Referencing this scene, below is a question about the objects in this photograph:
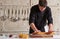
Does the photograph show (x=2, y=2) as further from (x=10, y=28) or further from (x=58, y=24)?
(x=58, y=24)

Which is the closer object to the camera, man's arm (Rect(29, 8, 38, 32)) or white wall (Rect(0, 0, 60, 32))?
man's arm (Rect(29, 8, 38, 32))

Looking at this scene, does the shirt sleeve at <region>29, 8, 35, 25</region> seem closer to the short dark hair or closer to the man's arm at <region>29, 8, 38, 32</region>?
the man's arm at <region>29, 8, 38, 32</region>

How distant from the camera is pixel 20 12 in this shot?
6.89ft

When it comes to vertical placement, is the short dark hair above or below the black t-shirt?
above

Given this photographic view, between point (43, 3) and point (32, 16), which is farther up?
point (43, 3)

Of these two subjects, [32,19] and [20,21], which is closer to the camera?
[32,19]

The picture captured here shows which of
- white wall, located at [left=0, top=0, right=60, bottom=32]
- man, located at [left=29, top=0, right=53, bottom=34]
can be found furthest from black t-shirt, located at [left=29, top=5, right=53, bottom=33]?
white wall, located at [left=0, top=0, right=60, bottom=32]

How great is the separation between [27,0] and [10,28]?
38 cm

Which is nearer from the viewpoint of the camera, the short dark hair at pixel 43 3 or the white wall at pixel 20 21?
the short dark hair at pixel 43 3

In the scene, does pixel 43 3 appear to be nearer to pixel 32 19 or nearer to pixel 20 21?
pixel 32 19

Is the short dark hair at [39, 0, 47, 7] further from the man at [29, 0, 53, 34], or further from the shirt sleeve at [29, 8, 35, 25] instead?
the shirt sleeve at [29, 8, 35, 25]

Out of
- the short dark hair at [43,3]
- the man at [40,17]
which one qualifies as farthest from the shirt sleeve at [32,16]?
the short dark hair at [43,3]

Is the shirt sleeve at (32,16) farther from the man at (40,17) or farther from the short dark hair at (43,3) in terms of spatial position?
the short dark hair at (43,3)

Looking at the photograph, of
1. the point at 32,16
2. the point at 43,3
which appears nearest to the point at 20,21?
the point at 32,16
